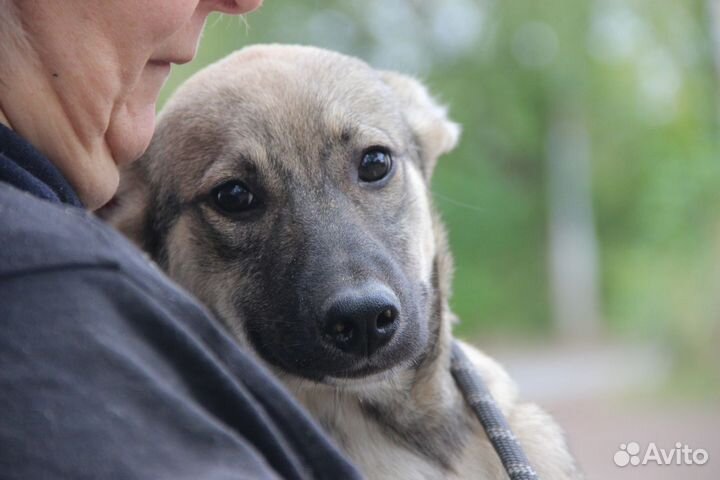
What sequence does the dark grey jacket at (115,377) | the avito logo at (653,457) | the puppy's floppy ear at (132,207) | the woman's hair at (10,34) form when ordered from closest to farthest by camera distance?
the dark grey jacket at (115,377) → the woman's hair at (10,34) → the puppy's floppy ear at (132,207) → the avito logo at (653,457)

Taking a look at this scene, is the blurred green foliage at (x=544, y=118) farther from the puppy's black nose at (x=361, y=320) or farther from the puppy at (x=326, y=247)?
the puppy's black nose at (x=361, y=320)

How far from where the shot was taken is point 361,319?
2.87 m

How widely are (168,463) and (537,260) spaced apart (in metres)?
18.1

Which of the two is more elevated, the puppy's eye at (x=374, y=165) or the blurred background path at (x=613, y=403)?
the blurred background path at (x=613, y=403)

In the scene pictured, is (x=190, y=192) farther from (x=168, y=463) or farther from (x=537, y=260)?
(x=537, y=260)

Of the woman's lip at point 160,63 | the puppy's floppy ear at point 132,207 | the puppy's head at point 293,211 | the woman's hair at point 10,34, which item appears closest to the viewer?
the woman's hair at point 10,34

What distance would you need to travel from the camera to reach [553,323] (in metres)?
18.2

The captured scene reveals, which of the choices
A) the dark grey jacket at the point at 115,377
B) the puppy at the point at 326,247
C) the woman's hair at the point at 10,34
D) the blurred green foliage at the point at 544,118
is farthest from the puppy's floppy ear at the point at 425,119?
the blurred green foliage at the point at 544,118

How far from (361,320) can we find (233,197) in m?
0.72

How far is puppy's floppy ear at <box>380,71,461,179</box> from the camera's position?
3.94 m

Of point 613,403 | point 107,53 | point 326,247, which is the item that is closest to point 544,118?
point 613,403

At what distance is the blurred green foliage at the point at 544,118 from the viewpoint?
630 inches

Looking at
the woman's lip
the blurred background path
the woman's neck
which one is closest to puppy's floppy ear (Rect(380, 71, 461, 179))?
the woman's lip

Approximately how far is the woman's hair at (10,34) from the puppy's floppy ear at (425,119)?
82.0 inches
